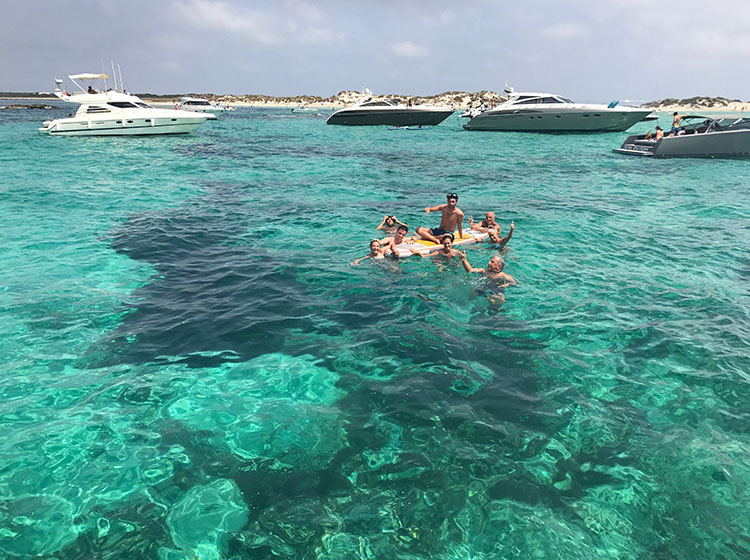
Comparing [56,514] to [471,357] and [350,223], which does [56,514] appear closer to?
[471,357]

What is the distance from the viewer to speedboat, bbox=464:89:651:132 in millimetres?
45156

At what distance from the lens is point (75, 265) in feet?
35.7

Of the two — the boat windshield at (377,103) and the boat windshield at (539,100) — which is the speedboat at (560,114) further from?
the boat windshield at (377,103)

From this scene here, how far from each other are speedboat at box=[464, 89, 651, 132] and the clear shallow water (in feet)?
118

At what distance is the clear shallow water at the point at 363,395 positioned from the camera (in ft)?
14.3

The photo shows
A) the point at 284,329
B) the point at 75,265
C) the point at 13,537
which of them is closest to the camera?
the point at 13,537

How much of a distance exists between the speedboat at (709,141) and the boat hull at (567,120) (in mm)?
16969

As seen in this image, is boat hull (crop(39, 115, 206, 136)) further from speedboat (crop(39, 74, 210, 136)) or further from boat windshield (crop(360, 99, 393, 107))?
boat windshield (crop(360, 99, 393, 107))

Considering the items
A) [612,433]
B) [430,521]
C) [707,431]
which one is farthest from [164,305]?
[707,431]

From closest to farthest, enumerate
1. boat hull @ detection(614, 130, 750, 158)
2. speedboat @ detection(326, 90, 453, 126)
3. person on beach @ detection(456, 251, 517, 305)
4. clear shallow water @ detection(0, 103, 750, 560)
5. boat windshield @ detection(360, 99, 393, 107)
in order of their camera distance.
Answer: clear shallow water @ detection(0, 103, 750, 560) → person on beach @ detection(456, 251, 517, 305) → boat hull @ detection(614, 130, 750, 158) → speedboat @ detection(326, 90, 453, 126) → boat windshield @ detection(360, 99, 393, 107)

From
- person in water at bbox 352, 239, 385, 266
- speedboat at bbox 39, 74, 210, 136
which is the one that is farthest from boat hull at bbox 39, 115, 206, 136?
person in water at bbox 352, 239, 385, 266

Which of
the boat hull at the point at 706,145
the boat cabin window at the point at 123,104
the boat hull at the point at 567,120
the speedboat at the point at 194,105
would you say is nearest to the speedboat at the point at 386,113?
the boat hull at the point at 567,120

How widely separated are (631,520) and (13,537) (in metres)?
6.36

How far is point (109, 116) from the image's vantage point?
35188mm
